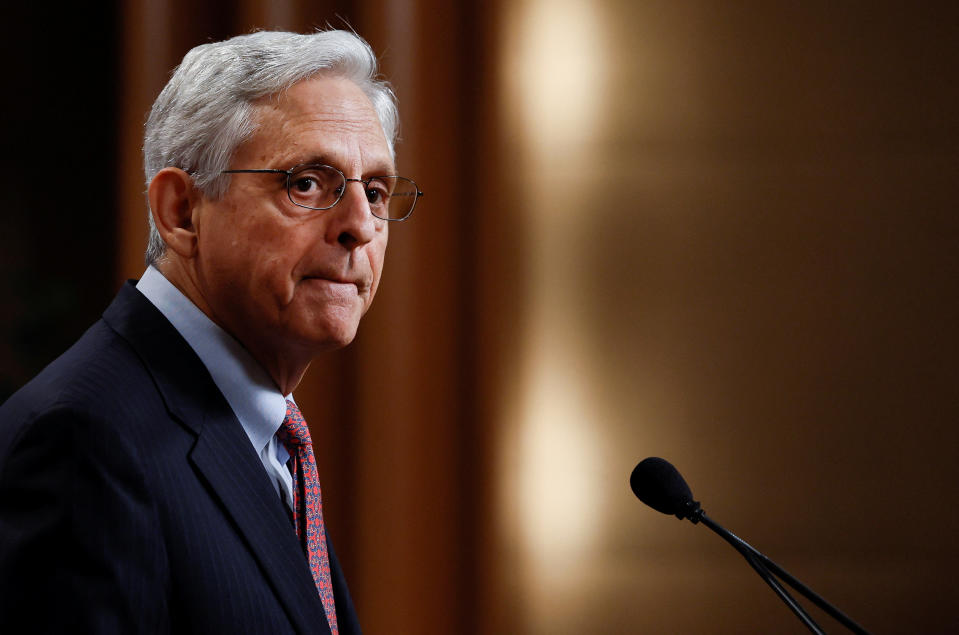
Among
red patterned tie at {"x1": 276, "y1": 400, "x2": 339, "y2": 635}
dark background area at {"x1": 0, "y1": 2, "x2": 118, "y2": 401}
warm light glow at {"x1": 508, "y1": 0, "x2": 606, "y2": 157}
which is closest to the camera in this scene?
red patterned tie at {"x1": 276, "y1": 400, "x2": 339, "y2": 635}

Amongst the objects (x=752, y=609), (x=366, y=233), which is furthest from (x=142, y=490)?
(x=752, y=609)

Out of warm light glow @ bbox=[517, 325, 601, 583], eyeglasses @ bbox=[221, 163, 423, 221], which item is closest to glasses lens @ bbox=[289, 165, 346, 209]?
eyeglasses @ bbox=[221, 163, 423, 221]

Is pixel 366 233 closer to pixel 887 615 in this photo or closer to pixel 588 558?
pixel 588 558

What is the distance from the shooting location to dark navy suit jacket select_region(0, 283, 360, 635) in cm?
67

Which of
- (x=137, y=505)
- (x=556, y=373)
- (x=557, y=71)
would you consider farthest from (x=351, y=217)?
(x=557, y=71)

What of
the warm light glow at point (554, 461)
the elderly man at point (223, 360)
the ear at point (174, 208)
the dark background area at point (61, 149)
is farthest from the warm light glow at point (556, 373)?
the dark background area at point (61, 149)

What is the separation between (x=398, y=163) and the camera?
1.80 m

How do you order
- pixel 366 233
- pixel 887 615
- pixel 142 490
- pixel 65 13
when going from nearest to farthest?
pixel 142 490 < pixel 366 233 < pixel 887 615 < pixel 65 13

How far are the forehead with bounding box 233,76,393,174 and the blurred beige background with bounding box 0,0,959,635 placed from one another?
2.60ft

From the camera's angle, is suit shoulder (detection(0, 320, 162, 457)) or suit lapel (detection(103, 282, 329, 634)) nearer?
suit shoulder (detection(0, 320, 162, 457))

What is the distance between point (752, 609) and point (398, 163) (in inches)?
50.5

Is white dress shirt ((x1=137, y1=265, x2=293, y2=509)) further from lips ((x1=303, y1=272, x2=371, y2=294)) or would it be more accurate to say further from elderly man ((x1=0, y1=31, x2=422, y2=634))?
lips ((x1=303, y1=272, x2=371, y2=294))

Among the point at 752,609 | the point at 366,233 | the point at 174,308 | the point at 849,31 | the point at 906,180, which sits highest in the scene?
the point at 849,31

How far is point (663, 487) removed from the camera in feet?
2.98
